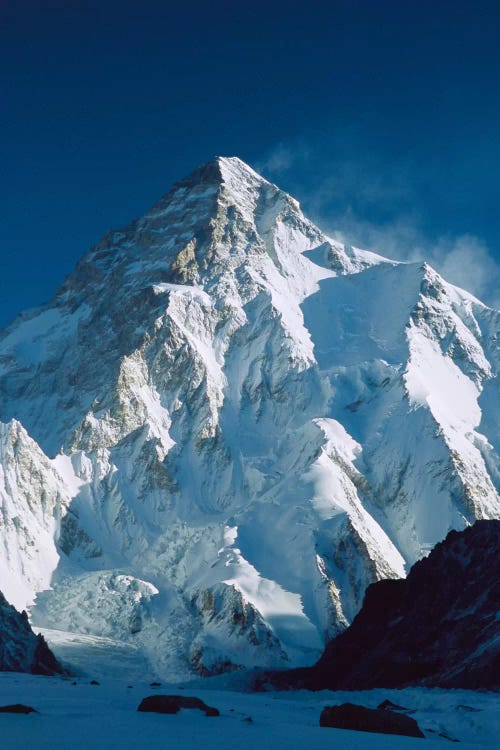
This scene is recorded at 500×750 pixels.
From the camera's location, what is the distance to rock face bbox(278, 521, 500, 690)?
43750 millimetres

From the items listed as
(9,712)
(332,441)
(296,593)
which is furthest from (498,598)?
(332,441)

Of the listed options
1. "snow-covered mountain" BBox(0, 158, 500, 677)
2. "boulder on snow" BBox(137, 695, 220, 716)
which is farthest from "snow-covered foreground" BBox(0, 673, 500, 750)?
"snow-covered mountain" BBox(0, 158, 500, 677)

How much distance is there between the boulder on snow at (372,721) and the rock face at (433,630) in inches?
583

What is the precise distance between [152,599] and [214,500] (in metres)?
38.6

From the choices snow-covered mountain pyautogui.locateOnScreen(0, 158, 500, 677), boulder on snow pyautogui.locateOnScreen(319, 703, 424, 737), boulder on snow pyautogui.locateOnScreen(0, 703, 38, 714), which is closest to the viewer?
boulder on snow pyautogui.locateOnScreen(0, 703, 38, 714)

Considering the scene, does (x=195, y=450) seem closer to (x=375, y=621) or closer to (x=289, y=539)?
(x=289, y=539)

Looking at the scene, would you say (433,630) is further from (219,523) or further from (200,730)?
(219,523)

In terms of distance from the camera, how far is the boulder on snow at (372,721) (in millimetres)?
22188

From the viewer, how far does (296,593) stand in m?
145

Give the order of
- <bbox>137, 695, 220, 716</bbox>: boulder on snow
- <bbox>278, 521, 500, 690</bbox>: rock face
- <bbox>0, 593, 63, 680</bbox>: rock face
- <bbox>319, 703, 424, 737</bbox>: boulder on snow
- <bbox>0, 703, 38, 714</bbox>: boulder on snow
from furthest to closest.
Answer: <bbox>0, 593, 63, 680</bbox>: rock face → <bbox>278, 521, 500, 690</bbox>: rock face → <bbox>137, 695, 220, 716</bbox>: boulder on snow → <bbox>319, 703, 424, 737</bbox>: boulder on snow → <bbox>0, 703, 38, 714</bbox>: boulder on snow

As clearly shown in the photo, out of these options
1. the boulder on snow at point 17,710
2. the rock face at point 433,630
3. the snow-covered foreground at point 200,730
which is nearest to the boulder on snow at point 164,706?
the snow-covered foreground at point 200,730

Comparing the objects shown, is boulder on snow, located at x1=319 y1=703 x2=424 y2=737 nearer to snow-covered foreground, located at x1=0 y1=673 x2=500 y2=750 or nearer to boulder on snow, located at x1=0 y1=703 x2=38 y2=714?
snow-covered foreground, located at x1=0 y1=673 x2=500 y2=750

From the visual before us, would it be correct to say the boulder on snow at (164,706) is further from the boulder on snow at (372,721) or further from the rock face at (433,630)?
the rock face at (433,630)

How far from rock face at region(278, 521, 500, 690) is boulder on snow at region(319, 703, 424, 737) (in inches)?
583
